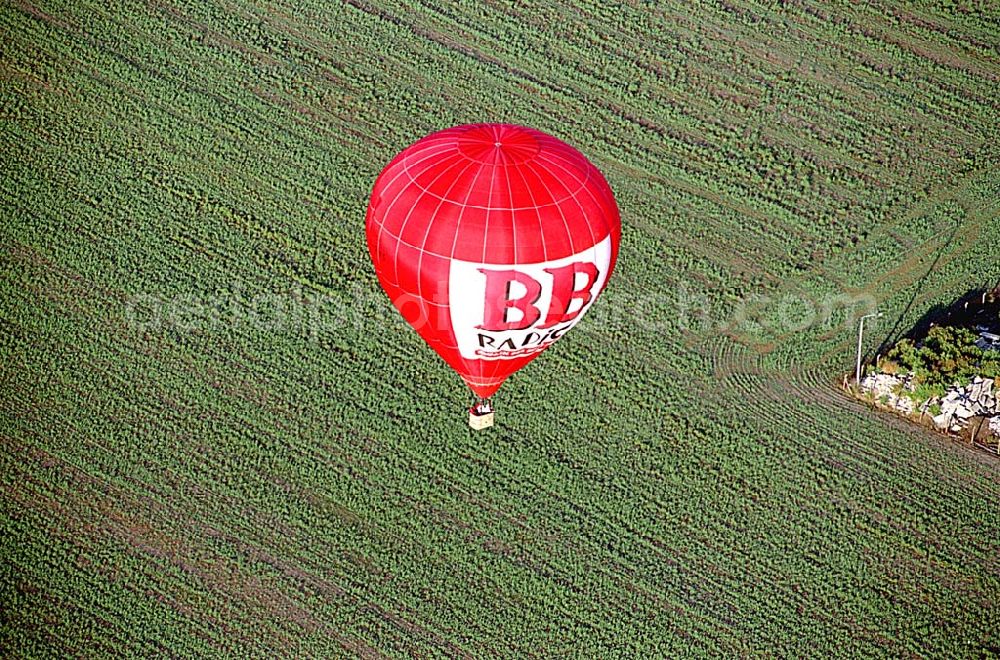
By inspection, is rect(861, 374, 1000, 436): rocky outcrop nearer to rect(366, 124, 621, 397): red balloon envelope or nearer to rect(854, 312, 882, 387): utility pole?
rect(854, 312, 882, 387): utility pole

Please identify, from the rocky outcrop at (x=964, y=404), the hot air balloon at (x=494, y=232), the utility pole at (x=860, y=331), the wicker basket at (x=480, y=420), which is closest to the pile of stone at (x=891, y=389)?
the rocky outcrop at (x=964, y=404)

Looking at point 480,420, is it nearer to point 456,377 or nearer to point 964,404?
point 456,377

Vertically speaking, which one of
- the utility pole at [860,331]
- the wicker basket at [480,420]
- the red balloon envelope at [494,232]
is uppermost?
the utility pole at [860,331]

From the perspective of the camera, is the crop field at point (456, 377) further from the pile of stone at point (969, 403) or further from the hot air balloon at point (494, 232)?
the hot air balloon at point (494, 232)

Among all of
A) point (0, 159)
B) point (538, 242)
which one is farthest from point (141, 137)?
point (538, 242)

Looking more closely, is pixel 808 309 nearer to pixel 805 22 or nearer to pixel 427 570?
pixel 805 22

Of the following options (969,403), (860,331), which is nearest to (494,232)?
(860,331)
